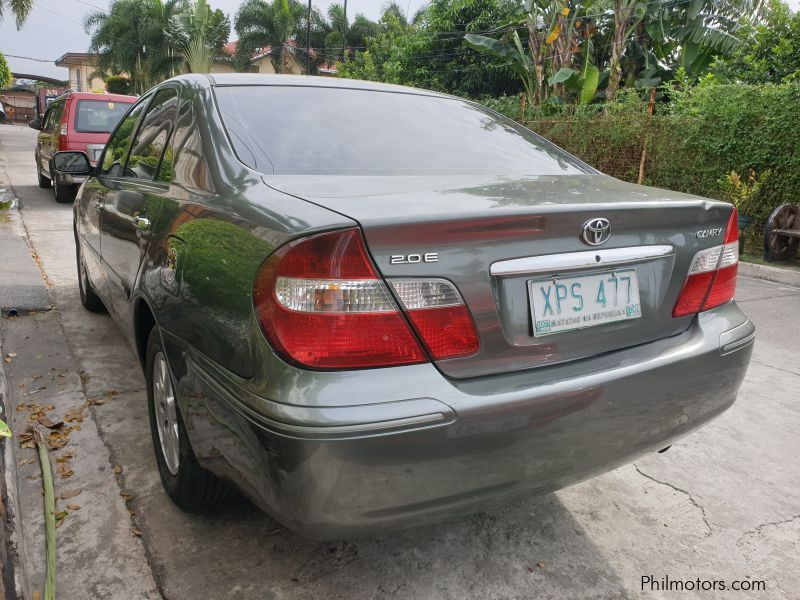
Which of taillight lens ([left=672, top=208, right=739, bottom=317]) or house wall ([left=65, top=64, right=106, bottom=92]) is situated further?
house wall ([left=65, top=64, right=106, bottom=92])

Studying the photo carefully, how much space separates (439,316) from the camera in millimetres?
1634

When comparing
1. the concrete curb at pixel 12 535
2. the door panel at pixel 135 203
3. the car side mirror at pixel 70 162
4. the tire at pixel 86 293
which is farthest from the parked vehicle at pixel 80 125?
the concrete curb at pixel 12 535

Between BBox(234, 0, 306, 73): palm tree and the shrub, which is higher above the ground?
BBox(234, 0, 306, 73): palm tree

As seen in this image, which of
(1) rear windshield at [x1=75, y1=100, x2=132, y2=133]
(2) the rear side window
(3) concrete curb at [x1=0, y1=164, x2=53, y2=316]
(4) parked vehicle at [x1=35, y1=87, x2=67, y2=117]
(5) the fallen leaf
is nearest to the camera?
(5) the fallen leaf

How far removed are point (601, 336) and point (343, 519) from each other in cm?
87

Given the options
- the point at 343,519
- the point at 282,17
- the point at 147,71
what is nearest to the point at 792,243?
the point at 343,519

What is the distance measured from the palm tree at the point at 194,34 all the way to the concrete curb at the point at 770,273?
31.3 metres

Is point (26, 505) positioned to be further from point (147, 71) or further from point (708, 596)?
point (147, 71)

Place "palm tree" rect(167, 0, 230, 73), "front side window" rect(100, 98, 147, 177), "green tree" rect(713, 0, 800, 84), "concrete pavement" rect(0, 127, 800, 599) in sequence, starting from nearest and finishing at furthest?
"concrete pavement" rect(0, 127, 800, 599)
"front side window" rect(100, 98, 147, 177)
"green tree" rect(713, 0, 800, 84)
"palm tree" rect(167, 0, 230, 73)

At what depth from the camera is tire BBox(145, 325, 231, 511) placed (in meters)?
2.24

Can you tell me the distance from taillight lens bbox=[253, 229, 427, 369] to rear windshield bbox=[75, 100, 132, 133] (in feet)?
33.4

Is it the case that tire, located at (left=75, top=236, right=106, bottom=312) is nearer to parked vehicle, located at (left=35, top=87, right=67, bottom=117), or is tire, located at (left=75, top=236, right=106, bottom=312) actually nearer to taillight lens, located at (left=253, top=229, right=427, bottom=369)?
taillight lens, located at (left=253, top=229, right=427, bottom=369)

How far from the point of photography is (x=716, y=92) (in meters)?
8.97

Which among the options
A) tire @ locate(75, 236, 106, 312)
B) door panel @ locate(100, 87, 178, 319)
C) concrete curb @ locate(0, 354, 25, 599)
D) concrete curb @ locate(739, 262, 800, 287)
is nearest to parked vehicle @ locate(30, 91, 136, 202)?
tire @ locate(75, 236, 106, 312)
